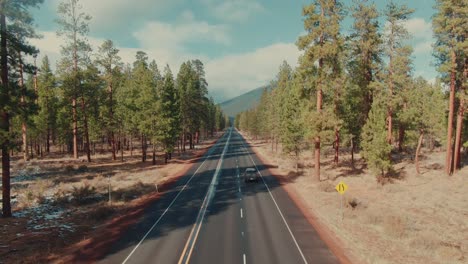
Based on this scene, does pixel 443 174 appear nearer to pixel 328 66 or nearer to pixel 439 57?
pixel 439 57

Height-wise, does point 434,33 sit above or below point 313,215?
above

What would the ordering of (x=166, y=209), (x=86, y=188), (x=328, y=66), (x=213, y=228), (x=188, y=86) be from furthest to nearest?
1. (x=188, y=86)
2. (x=328, y=66)
3. (x=86, y=188)
4. (x=166, y=209)
5. (x=213, y=228)

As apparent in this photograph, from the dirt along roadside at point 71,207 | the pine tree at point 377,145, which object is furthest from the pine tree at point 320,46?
the dirt along roadside at point 71,207

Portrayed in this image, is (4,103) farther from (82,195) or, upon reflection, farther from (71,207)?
(82,195)

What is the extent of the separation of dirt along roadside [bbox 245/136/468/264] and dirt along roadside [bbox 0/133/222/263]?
13.0 m

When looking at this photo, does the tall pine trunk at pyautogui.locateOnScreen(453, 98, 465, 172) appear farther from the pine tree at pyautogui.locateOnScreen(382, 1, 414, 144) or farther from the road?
the road

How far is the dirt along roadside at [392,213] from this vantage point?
16484 mm

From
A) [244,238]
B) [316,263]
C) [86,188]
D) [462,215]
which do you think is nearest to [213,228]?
[244,238]

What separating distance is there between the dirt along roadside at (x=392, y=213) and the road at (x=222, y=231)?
1.52m

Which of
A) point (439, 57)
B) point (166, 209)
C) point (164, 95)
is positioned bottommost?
point (166, 209)

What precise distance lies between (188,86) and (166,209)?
1708 inches

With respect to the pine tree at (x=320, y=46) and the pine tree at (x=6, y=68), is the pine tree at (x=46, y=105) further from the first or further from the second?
the pine tree at (x=320, y=46)

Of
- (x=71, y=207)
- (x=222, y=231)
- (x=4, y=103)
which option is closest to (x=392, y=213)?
(x=222, y=231)

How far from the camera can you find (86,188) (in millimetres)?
27438
